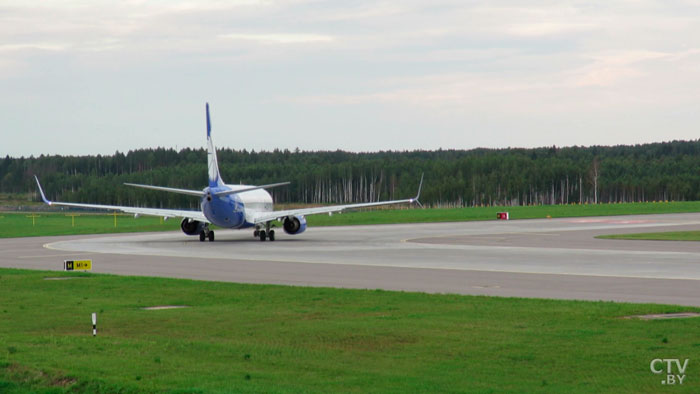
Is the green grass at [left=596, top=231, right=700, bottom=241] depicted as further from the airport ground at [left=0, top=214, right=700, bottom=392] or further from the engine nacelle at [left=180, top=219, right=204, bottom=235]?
the engine nacelle at [left=180, top=219, right=204, bottom=235]

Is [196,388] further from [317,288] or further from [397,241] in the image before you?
[397,241]

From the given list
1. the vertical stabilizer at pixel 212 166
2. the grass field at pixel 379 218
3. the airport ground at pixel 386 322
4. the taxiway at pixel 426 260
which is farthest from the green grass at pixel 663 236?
the grass field at pixel 379 218

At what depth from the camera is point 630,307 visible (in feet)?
80.9

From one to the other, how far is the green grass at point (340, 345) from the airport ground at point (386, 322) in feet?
0.19

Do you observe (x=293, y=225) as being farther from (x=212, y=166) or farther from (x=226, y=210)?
(x=212, y=166)

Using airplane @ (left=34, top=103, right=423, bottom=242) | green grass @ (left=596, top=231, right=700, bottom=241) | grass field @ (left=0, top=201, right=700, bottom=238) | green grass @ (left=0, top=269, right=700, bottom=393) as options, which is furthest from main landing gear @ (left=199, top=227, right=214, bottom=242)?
green grass @ (left=0, top=269, right=700, bottom=393)

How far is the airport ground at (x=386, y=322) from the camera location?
15977 millimetres

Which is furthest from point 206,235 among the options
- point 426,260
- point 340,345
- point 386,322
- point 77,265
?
point 340,345

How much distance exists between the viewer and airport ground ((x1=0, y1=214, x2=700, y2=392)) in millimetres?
15977

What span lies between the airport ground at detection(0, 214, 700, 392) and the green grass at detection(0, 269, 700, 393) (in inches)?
2.3

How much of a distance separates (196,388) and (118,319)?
9.32 m

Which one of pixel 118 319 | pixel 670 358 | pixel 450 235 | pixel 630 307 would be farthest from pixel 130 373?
pixel 450 235

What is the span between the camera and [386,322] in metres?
22.2

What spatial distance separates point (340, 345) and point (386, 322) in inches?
130
